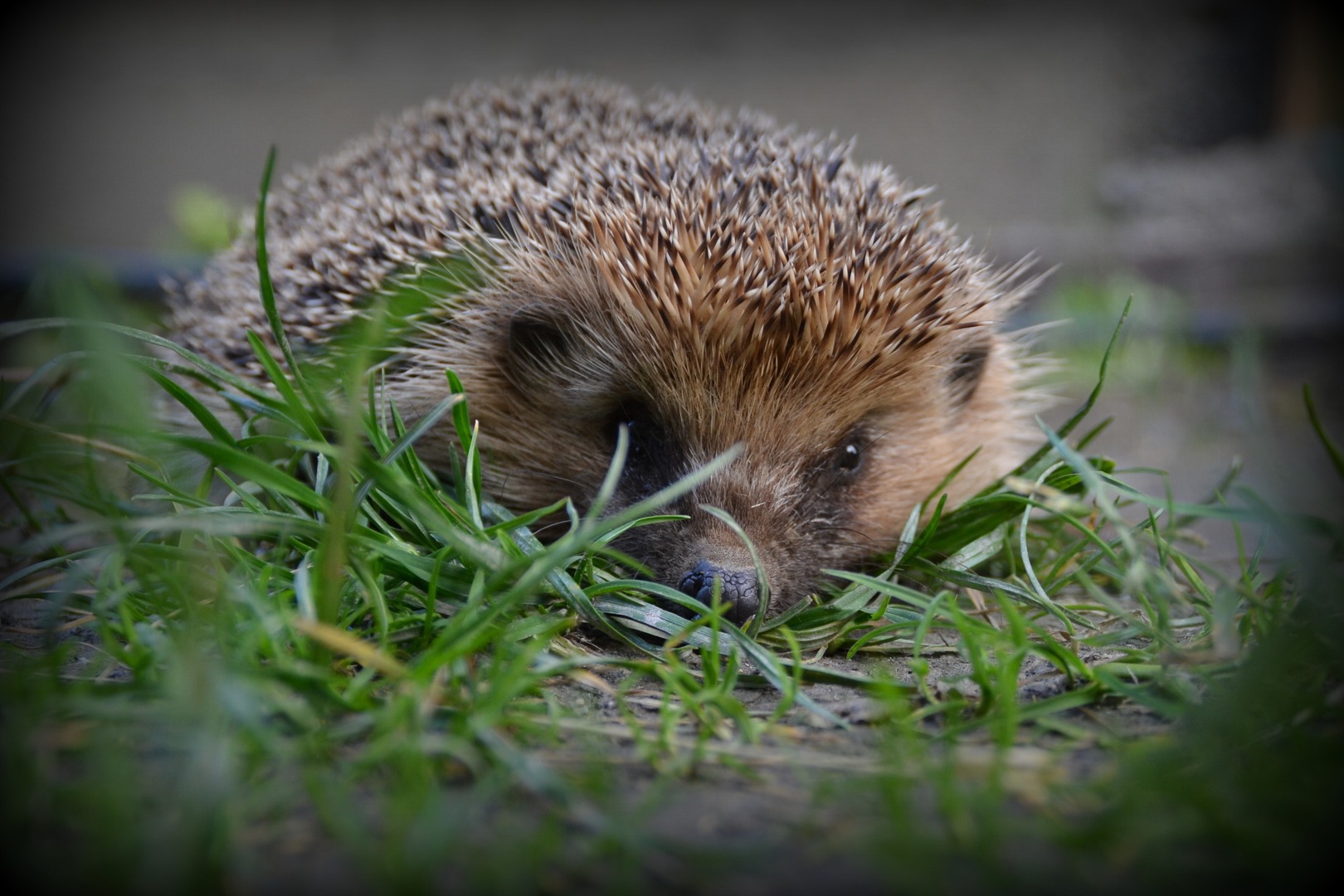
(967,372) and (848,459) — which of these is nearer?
(848,459)

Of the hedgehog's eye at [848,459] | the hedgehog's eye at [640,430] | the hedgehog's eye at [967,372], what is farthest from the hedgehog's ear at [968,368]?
the hedgehog's eye at [640,430]

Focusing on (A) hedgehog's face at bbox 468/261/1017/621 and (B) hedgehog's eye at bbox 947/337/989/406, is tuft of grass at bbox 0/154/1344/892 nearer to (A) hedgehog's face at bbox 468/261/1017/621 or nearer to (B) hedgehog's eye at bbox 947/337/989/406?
(A) hedgehog's face at bbox 468/261/1017/621

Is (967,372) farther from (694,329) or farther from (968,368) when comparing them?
(694,329)

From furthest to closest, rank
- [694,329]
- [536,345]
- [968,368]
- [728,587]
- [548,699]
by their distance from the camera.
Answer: [968,368]
[536,345]
[694,329]
[728,587]
[548,699]

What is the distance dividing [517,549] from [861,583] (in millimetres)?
615

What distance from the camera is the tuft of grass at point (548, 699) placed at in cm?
97

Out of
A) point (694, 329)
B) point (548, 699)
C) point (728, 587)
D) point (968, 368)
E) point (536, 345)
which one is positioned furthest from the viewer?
point (968, 368)

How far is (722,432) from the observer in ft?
6.52

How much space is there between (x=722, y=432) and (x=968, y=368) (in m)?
0.79

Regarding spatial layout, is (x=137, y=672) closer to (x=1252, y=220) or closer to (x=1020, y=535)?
(x=1020, y=535)

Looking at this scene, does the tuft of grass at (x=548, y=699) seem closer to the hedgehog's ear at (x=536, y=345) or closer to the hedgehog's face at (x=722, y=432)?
the hedgehog's face at (x=722, y=432)

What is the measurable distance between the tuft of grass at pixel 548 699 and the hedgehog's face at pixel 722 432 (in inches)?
6.0

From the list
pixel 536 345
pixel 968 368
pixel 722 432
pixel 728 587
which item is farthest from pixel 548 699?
pixel 968 368

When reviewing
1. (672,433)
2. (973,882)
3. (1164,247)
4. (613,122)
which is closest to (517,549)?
(672,433)
